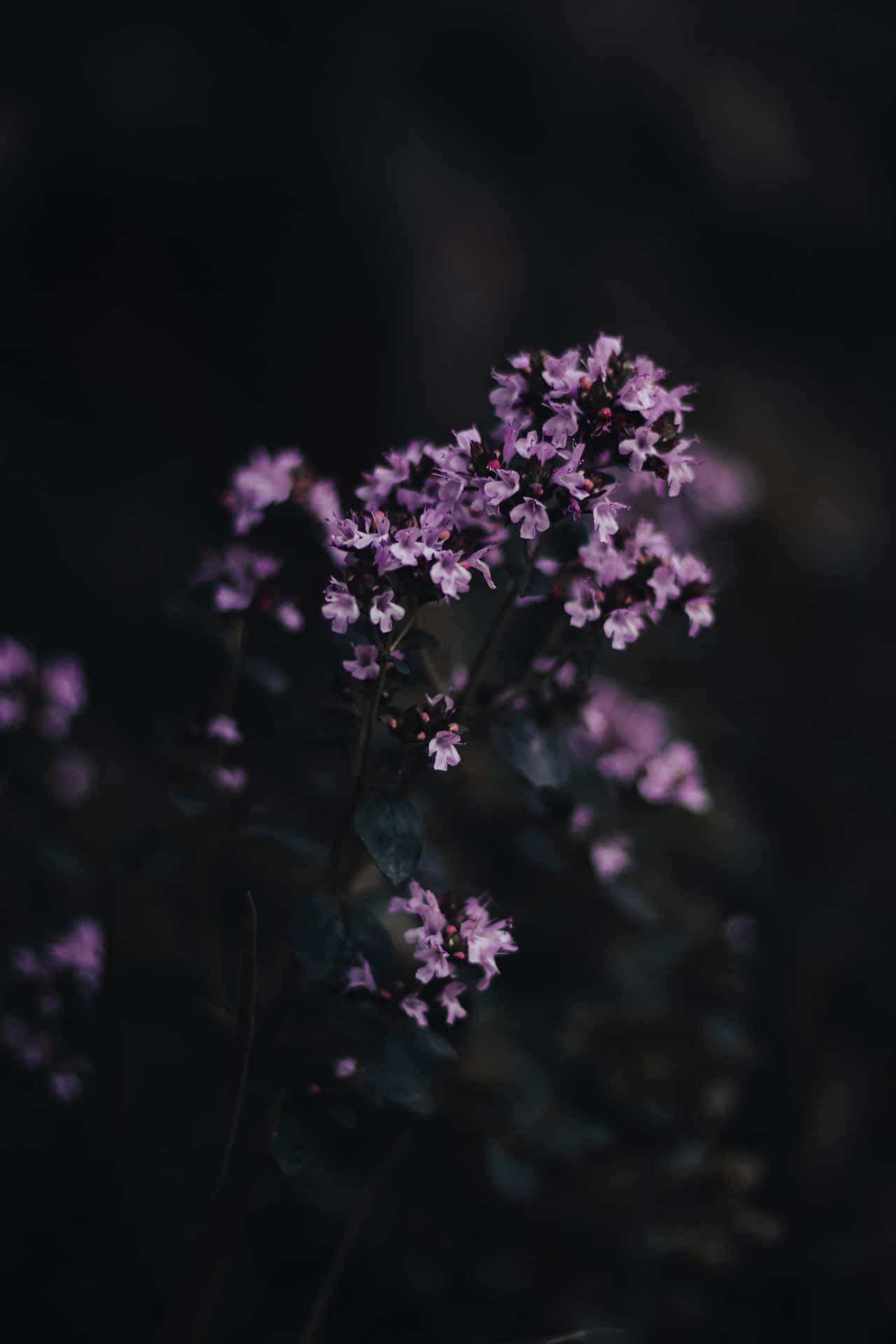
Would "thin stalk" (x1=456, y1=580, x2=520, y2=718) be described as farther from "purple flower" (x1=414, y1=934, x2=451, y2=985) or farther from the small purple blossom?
"purple flower" (x1=414, y1=934, x2=451, y2=985)

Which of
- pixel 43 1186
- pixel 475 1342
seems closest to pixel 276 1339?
pixel 475 1342

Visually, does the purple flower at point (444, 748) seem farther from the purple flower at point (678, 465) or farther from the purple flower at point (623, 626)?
the purple flower at point (678, 465)

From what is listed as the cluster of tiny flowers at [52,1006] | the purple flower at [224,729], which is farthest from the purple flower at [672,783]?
the cluster of tiny flowers at [52,1006]

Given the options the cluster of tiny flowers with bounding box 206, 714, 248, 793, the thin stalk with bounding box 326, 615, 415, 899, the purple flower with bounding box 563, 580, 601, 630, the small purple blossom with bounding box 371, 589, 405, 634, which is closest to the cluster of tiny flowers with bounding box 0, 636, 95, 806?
the cluster of tiny flowers with bounding box 206, 714, 248, 793

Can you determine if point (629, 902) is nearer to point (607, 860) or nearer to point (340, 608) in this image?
point (607, 860)

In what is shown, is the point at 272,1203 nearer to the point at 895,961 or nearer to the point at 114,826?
the point at 114,826

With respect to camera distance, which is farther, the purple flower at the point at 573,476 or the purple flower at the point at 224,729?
the purple flower at the point at 224,729

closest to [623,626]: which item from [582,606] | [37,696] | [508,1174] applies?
[582,606]
